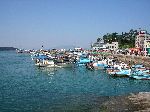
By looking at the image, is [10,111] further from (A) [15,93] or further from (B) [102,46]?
(B) [102,46]

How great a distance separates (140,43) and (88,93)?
104970mm

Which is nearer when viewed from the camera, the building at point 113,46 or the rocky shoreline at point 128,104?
the rocky shoreline at point 128,104

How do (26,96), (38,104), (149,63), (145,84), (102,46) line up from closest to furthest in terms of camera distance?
(38,104)
(26,96)
(145,84)
(149,63)
(102,46)

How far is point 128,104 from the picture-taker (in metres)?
34.3

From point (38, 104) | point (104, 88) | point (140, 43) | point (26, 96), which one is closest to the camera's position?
point (38, 104)

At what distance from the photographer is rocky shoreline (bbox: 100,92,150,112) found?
32.1 meters

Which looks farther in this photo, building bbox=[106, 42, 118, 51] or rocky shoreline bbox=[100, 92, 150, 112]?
building bbox=[106, 42, 118, 51]

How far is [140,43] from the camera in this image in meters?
144

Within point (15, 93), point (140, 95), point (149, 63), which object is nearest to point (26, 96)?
point (15, 93)

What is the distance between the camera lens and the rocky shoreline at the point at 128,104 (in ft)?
105

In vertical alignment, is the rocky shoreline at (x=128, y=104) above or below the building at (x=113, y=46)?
below

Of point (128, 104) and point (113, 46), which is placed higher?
point (113, 46)

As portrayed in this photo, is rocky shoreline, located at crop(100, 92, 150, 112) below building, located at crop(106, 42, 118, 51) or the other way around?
below

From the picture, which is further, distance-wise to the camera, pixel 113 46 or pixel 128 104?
pixel 113 46
